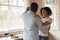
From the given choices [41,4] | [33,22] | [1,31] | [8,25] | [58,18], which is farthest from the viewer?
[58,18]

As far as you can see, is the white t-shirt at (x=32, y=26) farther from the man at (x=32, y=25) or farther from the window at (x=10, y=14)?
the window at (x=10, y=14)

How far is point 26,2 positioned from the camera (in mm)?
3408

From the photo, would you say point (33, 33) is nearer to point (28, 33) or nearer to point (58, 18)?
point (28, 33)

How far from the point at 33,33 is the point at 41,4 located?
1.44 metres

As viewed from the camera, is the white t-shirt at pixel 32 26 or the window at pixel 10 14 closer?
the white t-shirt at pixel 32 26

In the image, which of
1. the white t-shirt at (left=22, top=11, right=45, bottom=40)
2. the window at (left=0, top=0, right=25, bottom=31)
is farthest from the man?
the window at (left=0, top=0, right=25, bottom=31)

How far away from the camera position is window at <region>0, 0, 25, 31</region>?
3.28m

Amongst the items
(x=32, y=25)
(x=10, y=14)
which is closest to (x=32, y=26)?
(x=32, y=25)

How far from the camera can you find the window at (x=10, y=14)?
10.7 ft

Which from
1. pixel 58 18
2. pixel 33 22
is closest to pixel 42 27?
pixel 33 22

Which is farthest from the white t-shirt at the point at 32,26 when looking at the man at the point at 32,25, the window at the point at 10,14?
the window at the point at 10,14

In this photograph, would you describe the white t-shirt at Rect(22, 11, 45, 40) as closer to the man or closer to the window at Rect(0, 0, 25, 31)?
the man

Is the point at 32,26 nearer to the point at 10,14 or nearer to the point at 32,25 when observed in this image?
the point at 32,25

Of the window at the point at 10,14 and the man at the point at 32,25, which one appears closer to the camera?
the man at the point at 32,25
